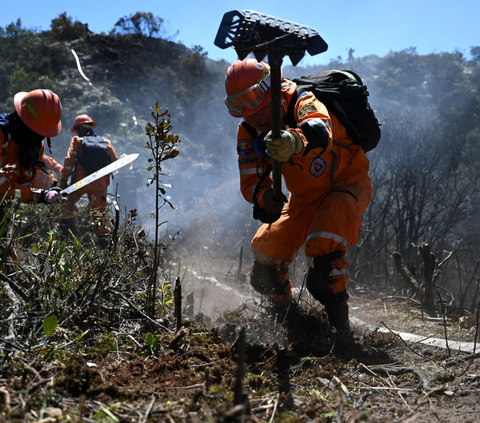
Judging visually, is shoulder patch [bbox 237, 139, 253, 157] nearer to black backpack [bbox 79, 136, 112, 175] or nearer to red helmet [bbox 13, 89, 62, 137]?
red helmet [bbox 13, 89, 62, 137]

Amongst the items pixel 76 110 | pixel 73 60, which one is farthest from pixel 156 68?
pixel 76 110

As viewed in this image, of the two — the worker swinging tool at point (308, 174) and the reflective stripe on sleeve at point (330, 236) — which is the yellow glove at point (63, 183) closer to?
the worker swinging tool at point (308, 174)

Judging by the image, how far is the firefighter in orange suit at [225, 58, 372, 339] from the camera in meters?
3.43

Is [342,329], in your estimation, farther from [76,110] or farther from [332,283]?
[76,110]

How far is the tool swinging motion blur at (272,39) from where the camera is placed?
2.60 m

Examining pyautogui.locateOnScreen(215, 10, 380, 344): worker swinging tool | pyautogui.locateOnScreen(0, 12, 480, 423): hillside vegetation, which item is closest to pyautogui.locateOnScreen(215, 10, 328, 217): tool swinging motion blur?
pyautogui.locateOnScreen(215, 10, 380, 344): worker swinging tool

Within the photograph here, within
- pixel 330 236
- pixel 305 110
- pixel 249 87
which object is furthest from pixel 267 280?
pixel 249 87

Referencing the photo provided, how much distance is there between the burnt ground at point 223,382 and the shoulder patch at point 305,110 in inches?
63.8

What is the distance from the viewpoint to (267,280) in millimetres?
4055

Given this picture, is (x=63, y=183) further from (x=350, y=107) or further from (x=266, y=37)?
(x=266, y=37)

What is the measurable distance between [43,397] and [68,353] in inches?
19.2

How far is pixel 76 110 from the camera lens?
18.2 m

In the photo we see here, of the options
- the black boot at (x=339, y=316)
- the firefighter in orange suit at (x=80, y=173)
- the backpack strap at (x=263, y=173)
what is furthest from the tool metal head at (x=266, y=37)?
the firefighter in orange suit at (x=80, y=173)

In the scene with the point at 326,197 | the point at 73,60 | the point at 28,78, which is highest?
the point at 73,60
